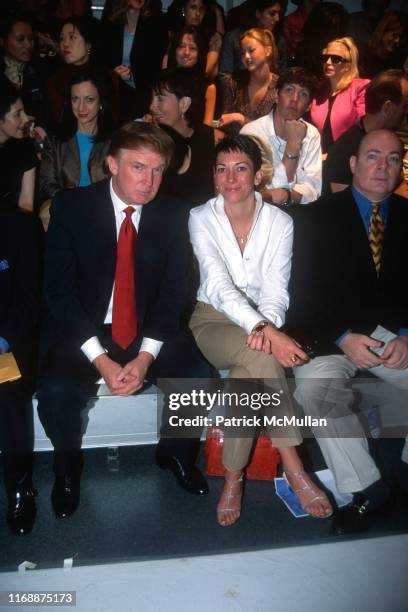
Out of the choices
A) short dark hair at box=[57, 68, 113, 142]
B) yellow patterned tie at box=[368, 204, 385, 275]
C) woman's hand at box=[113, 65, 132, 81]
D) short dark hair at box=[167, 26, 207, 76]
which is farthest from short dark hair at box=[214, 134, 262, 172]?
woman's hand at box=[113, 65, 132, 81]

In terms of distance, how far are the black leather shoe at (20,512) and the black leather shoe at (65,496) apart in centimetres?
9

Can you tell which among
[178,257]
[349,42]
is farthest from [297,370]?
[349,42]

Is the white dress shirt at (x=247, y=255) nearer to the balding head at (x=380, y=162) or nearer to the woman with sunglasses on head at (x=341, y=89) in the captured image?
the balding head at (x=380, y=162)

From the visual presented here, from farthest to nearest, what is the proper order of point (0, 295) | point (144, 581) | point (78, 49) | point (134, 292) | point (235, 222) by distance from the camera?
point (78, 49) < point (235, 222) < point (134, 292) < point (0, 295) < point (144, 581)

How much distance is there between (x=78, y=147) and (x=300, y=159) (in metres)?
1.46

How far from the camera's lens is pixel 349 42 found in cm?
374

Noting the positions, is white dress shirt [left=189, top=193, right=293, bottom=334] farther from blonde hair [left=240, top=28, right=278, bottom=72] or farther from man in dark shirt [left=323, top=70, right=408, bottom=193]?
blonde hair [left=240, top=28, right=278, bottom=72]

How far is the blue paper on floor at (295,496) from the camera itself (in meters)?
2.16

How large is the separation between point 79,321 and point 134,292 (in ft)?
0.92

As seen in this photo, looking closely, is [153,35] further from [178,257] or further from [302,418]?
[302,418]

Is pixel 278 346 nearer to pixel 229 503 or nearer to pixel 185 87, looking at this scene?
pixel 229 503

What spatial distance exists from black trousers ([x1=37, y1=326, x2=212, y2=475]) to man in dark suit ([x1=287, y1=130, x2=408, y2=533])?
523 millimetres

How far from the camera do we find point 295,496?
2.21 metres

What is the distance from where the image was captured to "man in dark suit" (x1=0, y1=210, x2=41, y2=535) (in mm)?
2004
